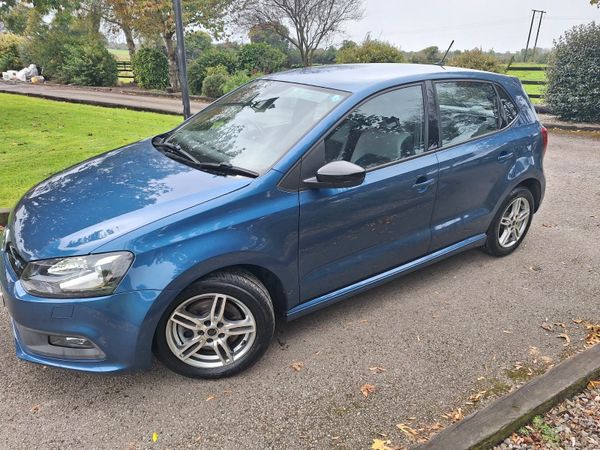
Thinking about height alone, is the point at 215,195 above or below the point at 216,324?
above

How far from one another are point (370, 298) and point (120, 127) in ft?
24.3

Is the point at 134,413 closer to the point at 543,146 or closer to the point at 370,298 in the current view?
the point at 370,298

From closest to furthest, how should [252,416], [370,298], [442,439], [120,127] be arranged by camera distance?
[442,439]
[252,416]
[370,298]
[120,127]

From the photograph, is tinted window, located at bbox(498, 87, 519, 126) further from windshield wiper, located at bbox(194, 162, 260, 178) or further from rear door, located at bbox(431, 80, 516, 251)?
windshield wiper, located at bbox(194, 162, 260, 178)

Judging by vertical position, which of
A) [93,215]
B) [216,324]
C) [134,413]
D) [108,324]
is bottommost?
[134,413]

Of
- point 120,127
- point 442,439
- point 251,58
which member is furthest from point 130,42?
point 442,439

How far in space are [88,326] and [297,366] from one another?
1250mm

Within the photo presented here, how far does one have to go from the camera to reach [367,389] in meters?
2.74

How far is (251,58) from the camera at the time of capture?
68.0ft

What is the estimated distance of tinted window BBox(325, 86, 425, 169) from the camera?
10.0ft

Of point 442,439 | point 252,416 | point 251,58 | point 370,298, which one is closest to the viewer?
point 442,439

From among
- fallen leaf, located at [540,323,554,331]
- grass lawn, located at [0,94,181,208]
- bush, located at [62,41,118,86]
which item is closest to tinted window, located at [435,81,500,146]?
fallen leaf, located at [540,323,554,331]

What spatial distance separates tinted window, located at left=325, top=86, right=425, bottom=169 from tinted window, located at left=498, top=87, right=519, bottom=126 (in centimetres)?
106

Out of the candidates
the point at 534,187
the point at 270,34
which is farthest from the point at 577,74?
the point at 270,34
